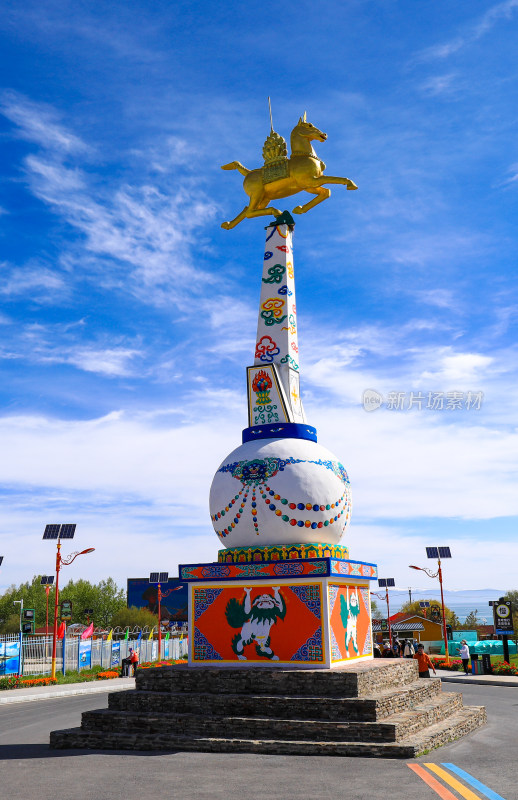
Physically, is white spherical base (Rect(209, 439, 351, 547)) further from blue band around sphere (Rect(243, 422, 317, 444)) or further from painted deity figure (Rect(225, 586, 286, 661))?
painted deity figure (Rect(225, 586, 286, 661))

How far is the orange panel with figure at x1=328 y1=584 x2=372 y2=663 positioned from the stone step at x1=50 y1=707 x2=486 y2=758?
89.9 inches

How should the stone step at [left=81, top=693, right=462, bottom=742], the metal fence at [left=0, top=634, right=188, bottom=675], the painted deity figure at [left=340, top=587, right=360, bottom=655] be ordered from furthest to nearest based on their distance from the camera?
the metal fence at [left=0, top=634, right=188, bottom=675], the painted deity figure at [left=340, top=587, right=360, bottom=655], the stone step at [left=81, top=693, right=462, bottom=742]

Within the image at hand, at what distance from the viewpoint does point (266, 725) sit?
11.7 metres

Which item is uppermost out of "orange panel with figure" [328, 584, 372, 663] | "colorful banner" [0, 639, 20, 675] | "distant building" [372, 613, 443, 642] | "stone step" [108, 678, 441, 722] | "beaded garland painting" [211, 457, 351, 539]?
"beaded garland painting" [211, 457, 351, 539]

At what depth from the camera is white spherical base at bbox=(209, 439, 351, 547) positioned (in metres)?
14.4

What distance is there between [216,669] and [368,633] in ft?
13.8

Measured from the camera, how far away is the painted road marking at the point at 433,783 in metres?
8.35

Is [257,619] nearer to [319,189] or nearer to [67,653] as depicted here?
[319,189]

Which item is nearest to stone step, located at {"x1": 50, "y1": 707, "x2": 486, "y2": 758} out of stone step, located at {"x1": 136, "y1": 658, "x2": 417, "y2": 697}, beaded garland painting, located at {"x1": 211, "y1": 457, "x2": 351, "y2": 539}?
stone step, located at {"x1": 136, "y1": 658, "x2": 417, "y2": 697}

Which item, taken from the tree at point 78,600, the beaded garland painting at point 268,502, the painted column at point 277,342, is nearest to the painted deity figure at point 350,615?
the beaded garland painting at point 268,502

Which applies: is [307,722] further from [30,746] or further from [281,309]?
[281,309]

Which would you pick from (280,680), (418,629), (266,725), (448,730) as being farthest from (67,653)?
(418,629)

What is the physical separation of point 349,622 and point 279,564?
2221 mm

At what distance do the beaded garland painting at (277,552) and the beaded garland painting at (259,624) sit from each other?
1.85 feet
